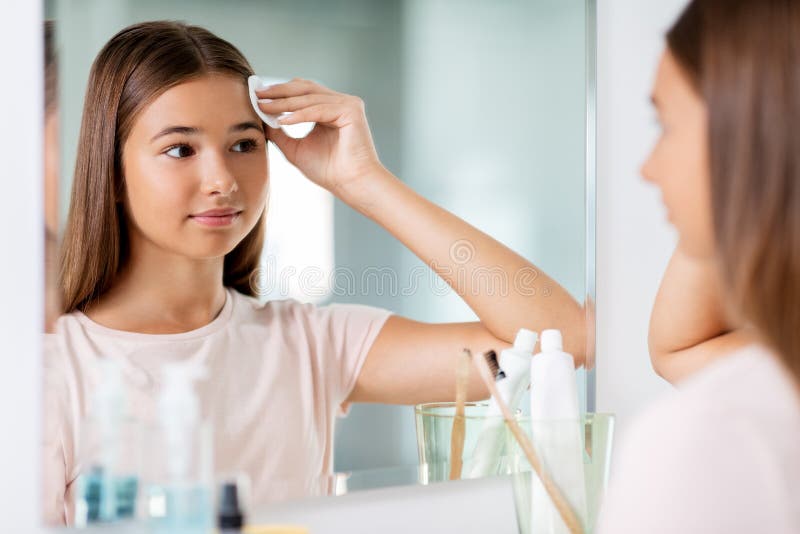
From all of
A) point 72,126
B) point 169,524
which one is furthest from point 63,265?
point 169,524

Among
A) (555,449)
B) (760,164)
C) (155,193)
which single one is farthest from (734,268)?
(155,193)

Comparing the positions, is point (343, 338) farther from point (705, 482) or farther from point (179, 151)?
point (705, 482)

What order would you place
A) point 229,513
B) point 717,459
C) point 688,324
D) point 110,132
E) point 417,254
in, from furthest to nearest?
point 688,324, point 417,254, point 110,132, point 229,513, point 717,459

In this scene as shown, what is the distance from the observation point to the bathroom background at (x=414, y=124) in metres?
0.89

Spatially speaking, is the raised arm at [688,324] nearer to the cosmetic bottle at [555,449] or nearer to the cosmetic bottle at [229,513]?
the cosmetic bottle at [555,449]

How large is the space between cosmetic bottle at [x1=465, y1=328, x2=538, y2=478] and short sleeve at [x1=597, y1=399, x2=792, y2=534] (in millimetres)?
431

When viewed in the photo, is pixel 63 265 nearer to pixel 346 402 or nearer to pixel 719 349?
pixel 346 402

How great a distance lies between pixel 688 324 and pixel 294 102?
1.82 ft

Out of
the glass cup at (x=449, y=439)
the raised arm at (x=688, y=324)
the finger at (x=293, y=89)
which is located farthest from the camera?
the raised arm at (x=688, y=324)

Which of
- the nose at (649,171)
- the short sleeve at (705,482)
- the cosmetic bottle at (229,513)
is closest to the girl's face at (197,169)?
the cosmetic bottle at (229,513)

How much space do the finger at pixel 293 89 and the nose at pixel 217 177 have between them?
8 centimetres

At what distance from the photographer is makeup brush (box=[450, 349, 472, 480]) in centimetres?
102

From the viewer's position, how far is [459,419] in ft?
3.36

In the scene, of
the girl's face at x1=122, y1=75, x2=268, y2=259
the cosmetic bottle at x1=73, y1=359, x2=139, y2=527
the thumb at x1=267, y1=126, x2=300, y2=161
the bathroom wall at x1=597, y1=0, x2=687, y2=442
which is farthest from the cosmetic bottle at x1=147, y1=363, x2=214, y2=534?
the bathroom wall at x1=597, y1=0, x2=687, y2=442
